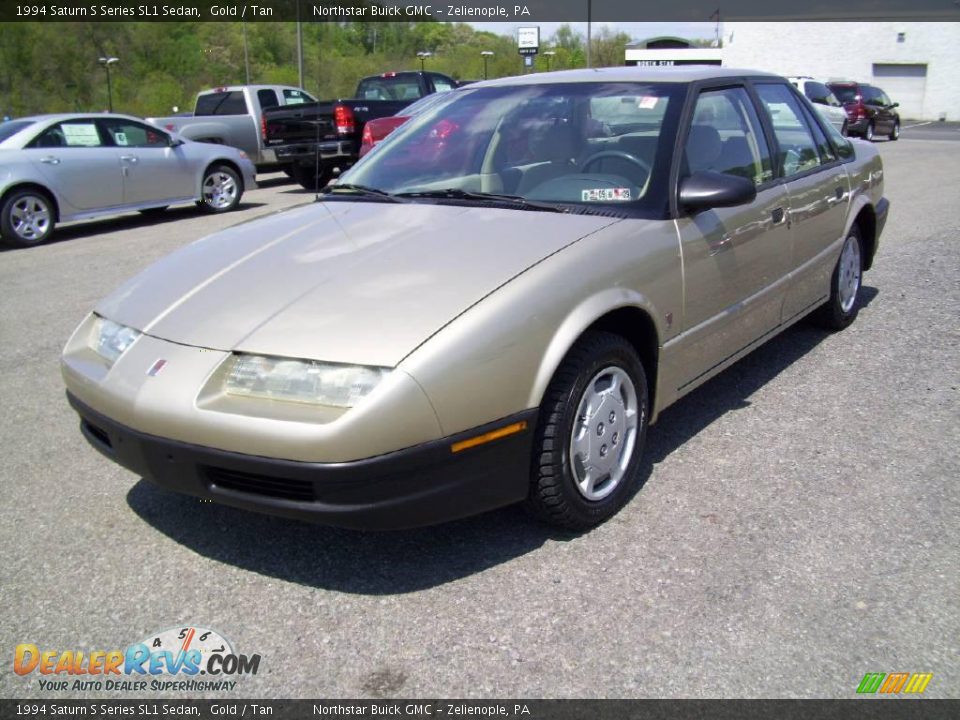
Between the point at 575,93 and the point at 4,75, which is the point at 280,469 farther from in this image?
the point at 4,75

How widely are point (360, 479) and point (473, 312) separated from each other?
0.63 meters

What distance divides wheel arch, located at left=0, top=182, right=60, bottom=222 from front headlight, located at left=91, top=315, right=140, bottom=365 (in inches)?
319

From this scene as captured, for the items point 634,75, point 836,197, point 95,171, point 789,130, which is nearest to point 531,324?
point 634,75

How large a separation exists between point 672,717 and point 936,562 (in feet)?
4.14

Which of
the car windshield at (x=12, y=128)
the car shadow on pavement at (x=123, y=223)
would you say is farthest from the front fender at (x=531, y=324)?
the car windshield at (x=12, y=128)

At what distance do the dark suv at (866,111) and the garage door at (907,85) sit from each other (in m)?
20.4

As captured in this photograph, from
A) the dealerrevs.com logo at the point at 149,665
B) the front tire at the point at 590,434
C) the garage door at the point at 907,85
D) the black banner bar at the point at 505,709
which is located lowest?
the black banner bar at the point at 505,709

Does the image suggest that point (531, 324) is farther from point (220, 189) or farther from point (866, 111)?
point (866, 111)

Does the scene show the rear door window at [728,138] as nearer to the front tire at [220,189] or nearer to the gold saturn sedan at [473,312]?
the gold saturn sedan at [473,312]

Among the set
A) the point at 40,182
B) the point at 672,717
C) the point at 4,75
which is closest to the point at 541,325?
the point at 672,717

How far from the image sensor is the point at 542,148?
155 inches

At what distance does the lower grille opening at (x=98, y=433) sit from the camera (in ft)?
9.80

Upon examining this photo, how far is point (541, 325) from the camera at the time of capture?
285 centimetres

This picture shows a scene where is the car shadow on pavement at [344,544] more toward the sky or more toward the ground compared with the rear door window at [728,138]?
more toward the ground
